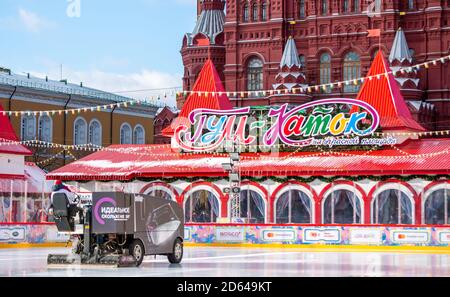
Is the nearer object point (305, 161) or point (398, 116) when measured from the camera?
point (305, 161)

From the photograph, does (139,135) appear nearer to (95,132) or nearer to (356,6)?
(95,132)

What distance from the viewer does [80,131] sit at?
82.8 meters

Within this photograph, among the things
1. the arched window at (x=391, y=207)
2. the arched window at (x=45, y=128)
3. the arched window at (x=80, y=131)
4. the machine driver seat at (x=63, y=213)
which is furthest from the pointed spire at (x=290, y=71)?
the machine driver seat at (x=63, y=213)

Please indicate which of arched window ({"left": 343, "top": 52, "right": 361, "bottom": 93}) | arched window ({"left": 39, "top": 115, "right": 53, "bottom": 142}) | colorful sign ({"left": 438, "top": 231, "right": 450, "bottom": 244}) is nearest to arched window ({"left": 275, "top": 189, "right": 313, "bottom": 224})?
colorful sign ({"left": 438, "top": 231, "right": 450, "bottom": 244})

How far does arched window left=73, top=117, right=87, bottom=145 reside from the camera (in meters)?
82.3

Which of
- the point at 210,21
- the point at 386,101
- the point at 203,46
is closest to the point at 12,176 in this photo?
the point at 386,101

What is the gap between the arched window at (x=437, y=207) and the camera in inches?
1747

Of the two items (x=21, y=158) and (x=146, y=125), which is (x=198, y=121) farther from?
(x=146, y=125)

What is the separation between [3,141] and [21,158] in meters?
1.53

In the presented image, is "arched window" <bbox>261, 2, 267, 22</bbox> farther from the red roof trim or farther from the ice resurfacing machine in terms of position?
the ice resurfacing machine

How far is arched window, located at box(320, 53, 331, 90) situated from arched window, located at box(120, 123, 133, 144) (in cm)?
1755

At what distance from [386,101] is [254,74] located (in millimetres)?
34490
